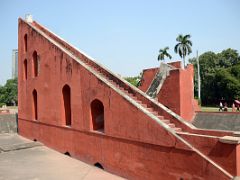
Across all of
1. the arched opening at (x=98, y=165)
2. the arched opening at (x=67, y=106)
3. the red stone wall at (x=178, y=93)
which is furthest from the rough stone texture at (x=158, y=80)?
the arched opening at (x=98, y=165)

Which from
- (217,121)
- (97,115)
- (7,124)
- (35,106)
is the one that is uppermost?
(35,106)

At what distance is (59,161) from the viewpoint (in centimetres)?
944

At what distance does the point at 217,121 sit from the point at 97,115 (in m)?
5.93

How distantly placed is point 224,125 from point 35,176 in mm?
8136

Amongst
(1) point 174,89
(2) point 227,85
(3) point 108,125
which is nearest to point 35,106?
(3) point 108,125

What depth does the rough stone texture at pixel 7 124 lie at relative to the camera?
15828mm

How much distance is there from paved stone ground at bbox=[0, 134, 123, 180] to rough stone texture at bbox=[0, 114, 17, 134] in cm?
428

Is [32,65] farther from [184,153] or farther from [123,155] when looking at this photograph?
[184,153]

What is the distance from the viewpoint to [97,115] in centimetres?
930

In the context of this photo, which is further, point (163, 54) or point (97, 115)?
point (163, 54)

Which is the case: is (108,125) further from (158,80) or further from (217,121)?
(217,121)

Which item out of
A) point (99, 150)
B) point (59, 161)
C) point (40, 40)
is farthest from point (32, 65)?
point (99, 150)

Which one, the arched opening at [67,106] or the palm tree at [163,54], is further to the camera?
the palm tree at [163,54]

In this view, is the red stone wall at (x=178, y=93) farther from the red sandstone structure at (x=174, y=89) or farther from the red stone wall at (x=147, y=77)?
the red stone wall at (x=147, y=77)
